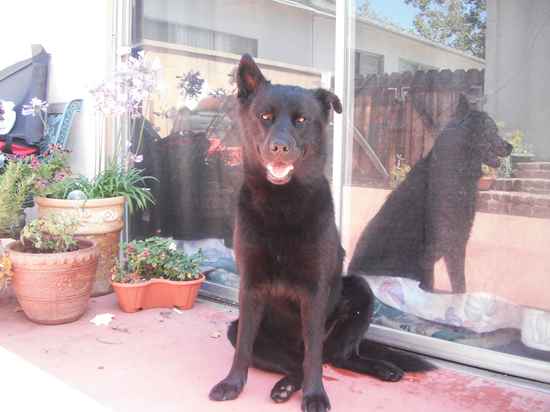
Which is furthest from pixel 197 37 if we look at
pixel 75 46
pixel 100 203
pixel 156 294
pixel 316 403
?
pixel 316 403

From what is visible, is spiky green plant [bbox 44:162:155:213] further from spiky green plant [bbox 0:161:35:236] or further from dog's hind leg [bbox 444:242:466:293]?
dog's hind leg [bbox 444:242:466:293]

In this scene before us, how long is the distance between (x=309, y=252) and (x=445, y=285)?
3.18 feet

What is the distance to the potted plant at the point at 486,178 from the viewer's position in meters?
2.50

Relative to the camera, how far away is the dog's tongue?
203cm

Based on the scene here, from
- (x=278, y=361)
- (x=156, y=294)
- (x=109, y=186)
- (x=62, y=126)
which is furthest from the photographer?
(x=62, y=126)

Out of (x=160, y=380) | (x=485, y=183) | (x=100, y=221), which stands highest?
(x=485, y=183)

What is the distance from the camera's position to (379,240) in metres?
2.91

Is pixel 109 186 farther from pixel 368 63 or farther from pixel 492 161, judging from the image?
pixel 492 161

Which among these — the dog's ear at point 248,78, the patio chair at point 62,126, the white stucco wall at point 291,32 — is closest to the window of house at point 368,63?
the white stucco wall at point 291,32

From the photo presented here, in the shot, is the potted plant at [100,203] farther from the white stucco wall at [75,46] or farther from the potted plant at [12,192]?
the white stucco wall at [75,46]

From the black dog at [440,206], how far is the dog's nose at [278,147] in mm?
1059

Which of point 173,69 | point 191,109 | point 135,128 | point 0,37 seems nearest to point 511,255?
point 191,109

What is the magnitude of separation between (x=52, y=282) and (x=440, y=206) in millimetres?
2117

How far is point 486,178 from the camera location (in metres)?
2.52
